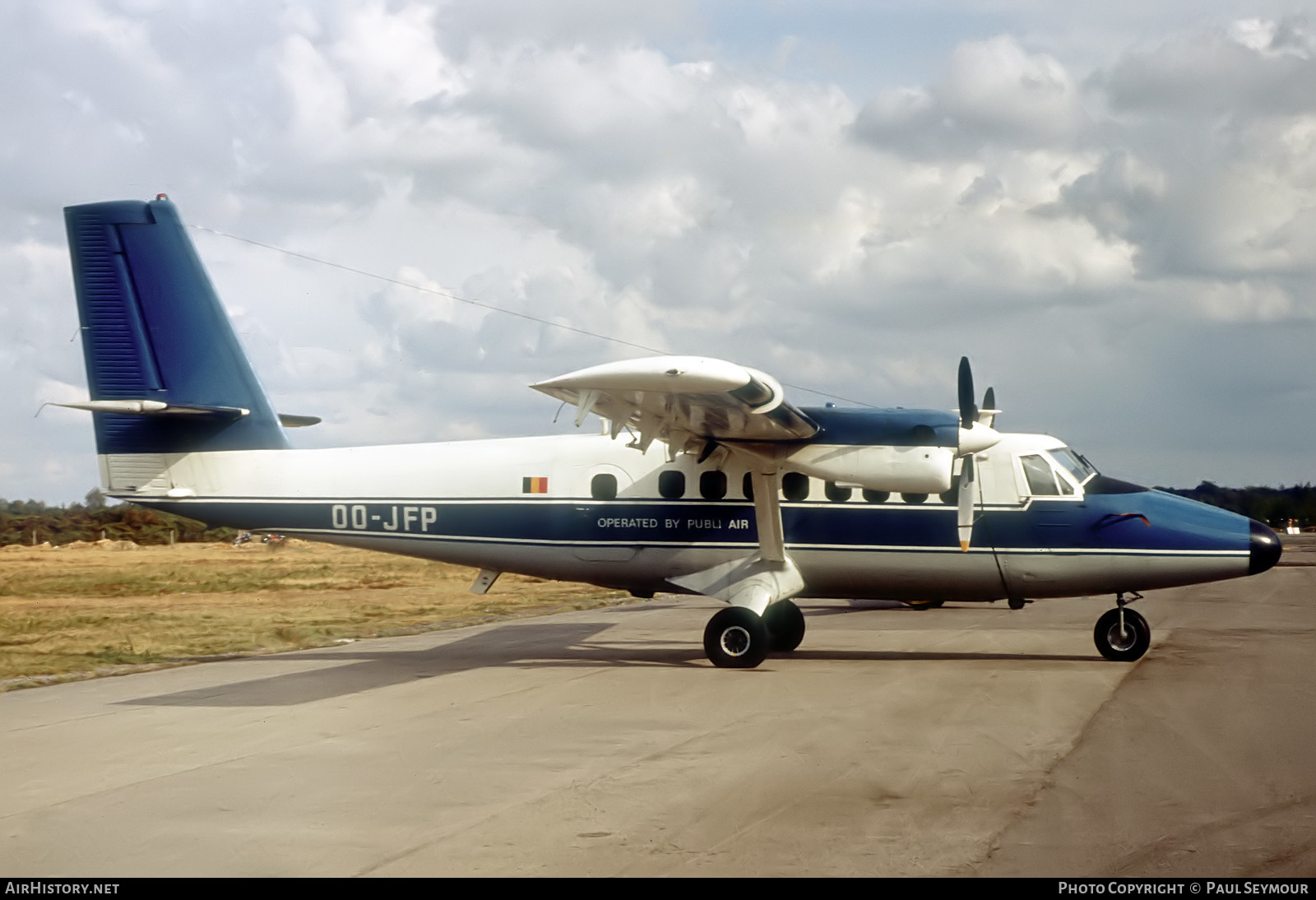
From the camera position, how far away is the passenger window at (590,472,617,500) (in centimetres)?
1656

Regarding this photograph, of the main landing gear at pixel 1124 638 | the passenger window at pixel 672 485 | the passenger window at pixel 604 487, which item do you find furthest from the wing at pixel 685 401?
the main landing gear at pixel 1124 638

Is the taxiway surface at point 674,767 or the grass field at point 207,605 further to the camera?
the grass field at point 207,605

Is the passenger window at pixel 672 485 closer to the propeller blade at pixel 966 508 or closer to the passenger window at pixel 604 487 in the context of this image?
the passenger window at pixel 604 487

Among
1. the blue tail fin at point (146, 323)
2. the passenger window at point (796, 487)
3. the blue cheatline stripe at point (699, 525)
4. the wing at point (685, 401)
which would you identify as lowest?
the blue cheatline stripe at point (699, 525)

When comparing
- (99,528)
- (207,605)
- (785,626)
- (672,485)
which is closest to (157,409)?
(672,485)

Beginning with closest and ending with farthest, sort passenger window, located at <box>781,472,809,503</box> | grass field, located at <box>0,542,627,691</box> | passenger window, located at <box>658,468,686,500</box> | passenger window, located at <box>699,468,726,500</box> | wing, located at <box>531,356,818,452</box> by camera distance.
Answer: wing, located at <box>531,356,818,452</box>, passenger window, located at <box>781,472,809,503</box>, passenger window, located at <box>699,468,726,500</box>, passenger window, located at <box>658,468,686,500</box>, grass field, located at <box>0,542,627,691</box>

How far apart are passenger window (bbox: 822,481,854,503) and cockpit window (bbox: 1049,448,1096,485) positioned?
2.71 metres

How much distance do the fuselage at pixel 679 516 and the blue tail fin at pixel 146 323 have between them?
50 cm

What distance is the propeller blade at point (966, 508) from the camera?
14805 millimetres

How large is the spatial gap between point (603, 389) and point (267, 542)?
2701 inches

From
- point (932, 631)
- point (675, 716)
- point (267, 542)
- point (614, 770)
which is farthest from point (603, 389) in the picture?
point (267, 542)

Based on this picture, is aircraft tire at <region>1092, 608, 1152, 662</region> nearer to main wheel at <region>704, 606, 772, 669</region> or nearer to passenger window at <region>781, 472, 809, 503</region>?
passenger window at <region>781, 472, 809, 503</region>

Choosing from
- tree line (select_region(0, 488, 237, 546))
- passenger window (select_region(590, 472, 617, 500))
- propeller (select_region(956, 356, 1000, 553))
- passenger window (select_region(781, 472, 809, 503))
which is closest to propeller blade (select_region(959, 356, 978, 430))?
propeller (select_region(956, 356, 1000, 553))
